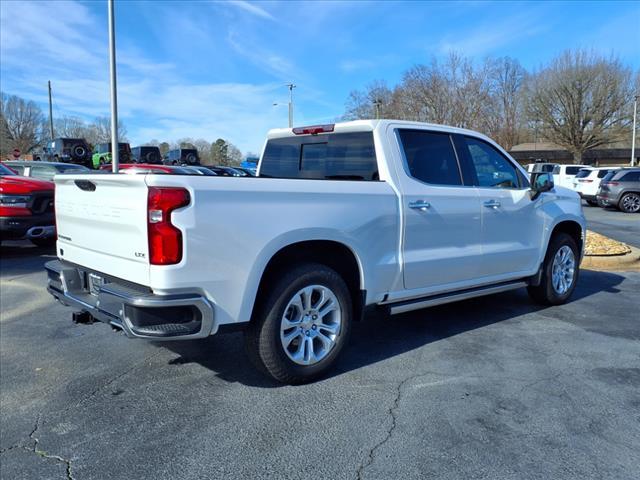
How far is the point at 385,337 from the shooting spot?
16.1 ft

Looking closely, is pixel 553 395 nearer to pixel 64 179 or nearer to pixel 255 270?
pixel 255 270

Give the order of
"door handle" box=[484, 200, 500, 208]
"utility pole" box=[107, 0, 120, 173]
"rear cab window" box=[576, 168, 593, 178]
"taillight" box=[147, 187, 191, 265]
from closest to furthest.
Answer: "taillight" box=[147, 187, 191, 265] < "door handle" box=[484, 200, 500, 208] < "utility pole" box=[107, 0, 120, 173] < "rear cab window" box=[576, 168, 593, 178]

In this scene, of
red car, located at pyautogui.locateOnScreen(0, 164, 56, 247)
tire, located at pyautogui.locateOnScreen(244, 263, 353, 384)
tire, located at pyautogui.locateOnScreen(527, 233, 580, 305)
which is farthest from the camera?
red car, located at pyautogui.locateOnScreen(0, 164, 56, 247)

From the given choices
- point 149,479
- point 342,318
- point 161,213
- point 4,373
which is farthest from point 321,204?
point 4,373

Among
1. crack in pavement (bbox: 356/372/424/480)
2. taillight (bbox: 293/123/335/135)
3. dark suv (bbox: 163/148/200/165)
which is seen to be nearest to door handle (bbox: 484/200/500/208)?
taillight (bbox: 293/123/335/135)

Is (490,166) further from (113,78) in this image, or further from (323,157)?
(113,78)

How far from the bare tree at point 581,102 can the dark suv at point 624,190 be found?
2894cm

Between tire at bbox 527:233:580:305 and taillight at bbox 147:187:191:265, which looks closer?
taillight at bbox 147:187:191:265

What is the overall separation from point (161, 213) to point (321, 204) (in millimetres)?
1144

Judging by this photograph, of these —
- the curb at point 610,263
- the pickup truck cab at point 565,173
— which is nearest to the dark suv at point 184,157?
the pickup truck cab at point 565,173

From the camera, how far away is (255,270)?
3.37 meters

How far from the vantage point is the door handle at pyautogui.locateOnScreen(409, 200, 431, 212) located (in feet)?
14.0

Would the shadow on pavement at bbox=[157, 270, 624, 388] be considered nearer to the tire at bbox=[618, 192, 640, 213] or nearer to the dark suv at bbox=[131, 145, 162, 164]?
the tire at bbox=[618, 192, 640, 213]

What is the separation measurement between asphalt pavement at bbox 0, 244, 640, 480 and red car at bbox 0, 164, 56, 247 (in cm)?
385
